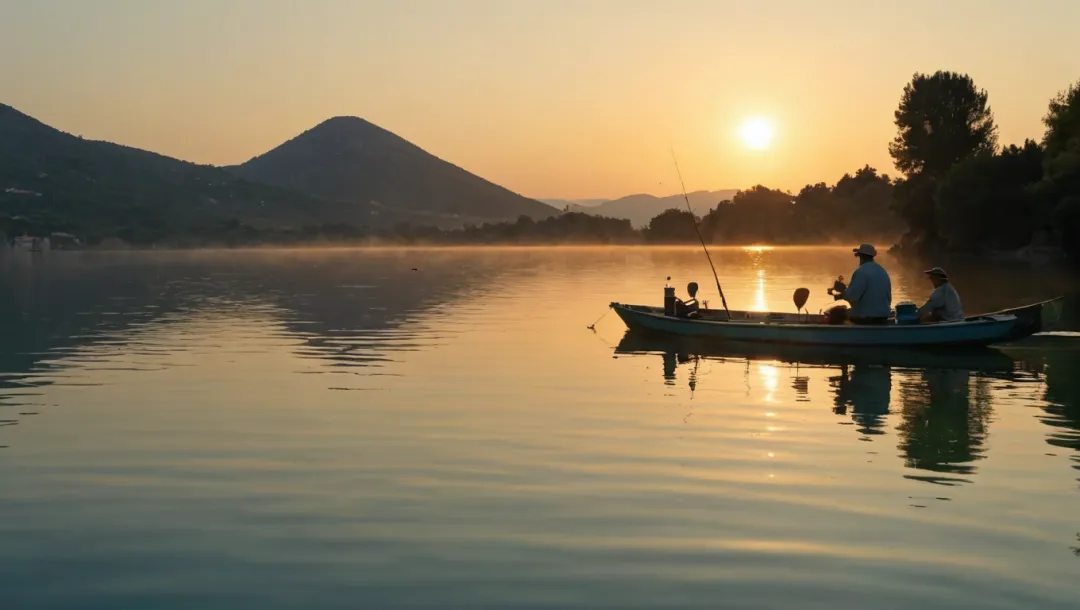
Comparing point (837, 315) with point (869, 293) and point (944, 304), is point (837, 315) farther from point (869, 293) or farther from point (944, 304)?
point (944, 304)

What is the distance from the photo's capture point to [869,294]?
25.9 metres

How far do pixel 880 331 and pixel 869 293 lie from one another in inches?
38.7

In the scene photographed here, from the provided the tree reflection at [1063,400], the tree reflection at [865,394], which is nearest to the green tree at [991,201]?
the tree reflection at [1063,400]

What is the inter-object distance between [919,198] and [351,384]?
95.9 m

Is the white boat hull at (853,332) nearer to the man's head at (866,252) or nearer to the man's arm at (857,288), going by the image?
the man's arm at (857,288)

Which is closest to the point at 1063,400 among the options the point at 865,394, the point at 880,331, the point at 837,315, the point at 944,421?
the point at 865,394

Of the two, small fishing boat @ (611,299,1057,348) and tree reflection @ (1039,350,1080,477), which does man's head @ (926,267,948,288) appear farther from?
tree reflection @ (1039,350,1080,477)

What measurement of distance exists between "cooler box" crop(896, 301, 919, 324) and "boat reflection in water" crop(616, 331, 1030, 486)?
698 mm

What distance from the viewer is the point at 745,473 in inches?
509

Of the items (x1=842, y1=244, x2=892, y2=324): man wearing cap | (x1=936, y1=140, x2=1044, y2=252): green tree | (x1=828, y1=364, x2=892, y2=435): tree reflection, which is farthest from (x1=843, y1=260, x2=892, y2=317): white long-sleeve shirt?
(x1=936, y1=140, x2=1044, y2=252): green tree

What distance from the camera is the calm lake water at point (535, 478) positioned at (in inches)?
355

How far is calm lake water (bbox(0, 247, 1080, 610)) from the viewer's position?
902 centimetres

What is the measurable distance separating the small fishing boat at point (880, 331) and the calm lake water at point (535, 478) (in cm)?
48

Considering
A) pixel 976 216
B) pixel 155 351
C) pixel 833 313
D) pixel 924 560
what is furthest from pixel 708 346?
pixel 976 216
